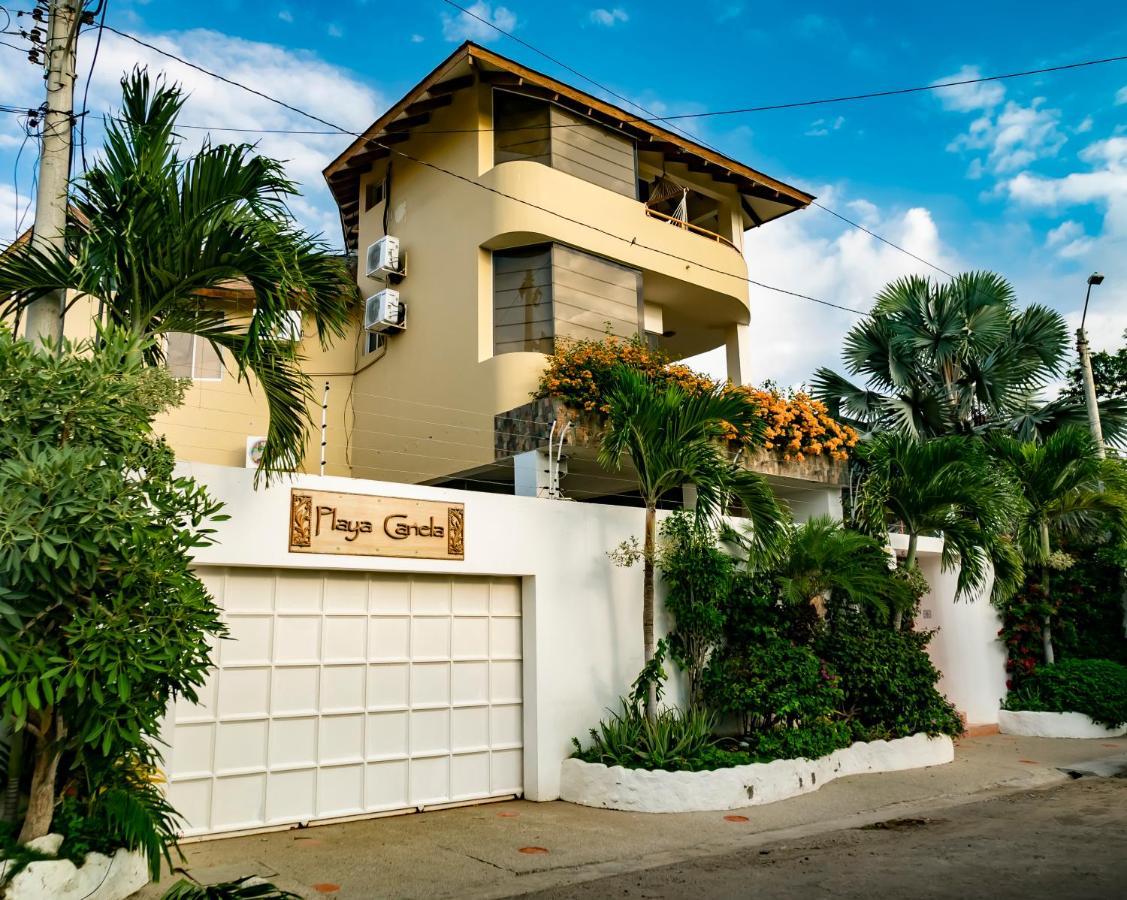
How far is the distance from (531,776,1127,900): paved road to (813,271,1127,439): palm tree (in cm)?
920

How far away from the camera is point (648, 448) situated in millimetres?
9914

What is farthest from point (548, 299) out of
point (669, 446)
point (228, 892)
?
point (228, 892)

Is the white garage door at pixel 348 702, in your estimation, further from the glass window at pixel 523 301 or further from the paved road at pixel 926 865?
the glass window at pixel 523 301

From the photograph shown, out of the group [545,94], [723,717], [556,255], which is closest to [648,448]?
[723,717]

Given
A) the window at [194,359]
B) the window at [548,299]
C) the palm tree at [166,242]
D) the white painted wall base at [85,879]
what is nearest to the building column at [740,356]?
the window at [548,299]

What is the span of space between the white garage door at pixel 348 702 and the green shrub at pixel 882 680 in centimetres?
398

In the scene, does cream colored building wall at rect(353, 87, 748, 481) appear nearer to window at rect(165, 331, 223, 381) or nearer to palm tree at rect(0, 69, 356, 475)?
window at rect(165, 331, 223, 381)

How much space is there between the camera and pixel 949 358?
17.2 m

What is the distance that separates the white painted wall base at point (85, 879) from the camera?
521 cm

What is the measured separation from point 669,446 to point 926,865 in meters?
4.54

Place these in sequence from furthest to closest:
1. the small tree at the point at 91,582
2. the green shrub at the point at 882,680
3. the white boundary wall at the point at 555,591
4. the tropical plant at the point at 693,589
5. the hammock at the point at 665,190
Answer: the hammock at the point at 665,190, the green shrub at the point at 882,680, the tropical plant at the point at 693,589, the white boundary wall at the point at 555,591, the small tree at the point at 91,582

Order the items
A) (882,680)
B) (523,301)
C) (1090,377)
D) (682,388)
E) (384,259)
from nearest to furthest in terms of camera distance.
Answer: (882,680)
(682,388)
(523,301)
(384,259)
(1090,377)

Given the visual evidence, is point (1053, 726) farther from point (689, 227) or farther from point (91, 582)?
point (91, 582)

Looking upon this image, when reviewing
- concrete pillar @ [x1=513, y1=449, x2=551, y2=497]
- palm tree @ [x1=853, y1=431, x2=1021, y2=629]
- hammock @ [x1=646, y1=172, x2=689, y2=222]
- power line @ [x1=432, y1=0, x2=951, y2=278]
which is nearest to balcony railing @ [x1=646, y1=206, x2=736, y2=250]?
hammock @ [x1=646, y1=172, x2=689, y2=222]
